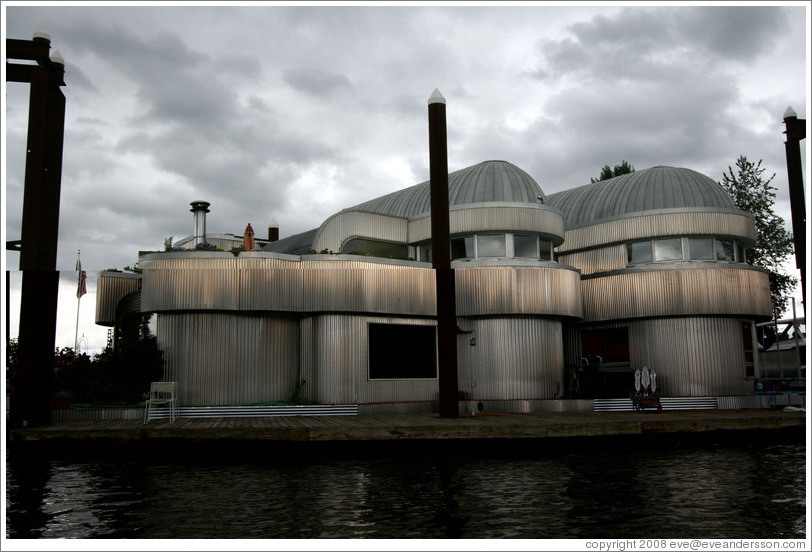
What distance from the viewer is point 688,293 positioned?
84.6 feet

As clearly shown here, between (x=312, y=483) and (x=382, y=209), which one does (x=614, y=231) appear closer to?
(x=382, y=209)

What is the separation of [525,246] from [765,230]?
2334 cm

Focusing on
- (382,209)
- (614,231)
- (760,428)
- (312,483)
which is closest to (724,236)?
(614,231)

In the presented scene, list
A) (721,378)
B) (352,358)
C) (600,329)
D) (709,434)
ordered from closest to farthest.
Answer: (709,434)
(352,358)
(721,378)
(600,329)

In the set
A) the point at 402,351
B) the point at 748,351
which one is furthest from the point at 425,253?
the point at 748,351

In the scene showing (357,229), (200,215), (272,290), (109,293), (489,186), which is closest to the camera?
(272,290)

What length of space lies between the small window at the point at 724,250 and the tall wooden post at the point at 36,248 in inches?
874

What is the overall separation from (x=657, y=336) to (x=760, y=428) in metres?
6.39

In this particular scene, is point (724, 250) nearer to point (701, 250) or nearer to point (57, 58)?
point (701, 250)

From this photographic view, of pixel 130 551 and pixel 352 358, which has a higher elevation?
pixel 352 358

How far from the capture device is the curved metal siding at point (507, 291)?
24516 mm

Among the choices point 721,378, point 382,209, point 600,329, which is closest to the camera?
point 721,378

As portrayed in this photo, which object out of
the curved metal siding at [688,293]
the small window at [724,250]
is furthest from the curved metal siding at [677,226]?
the curved metal siding at [688,293]

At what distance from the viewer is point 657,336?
26.4 metres
